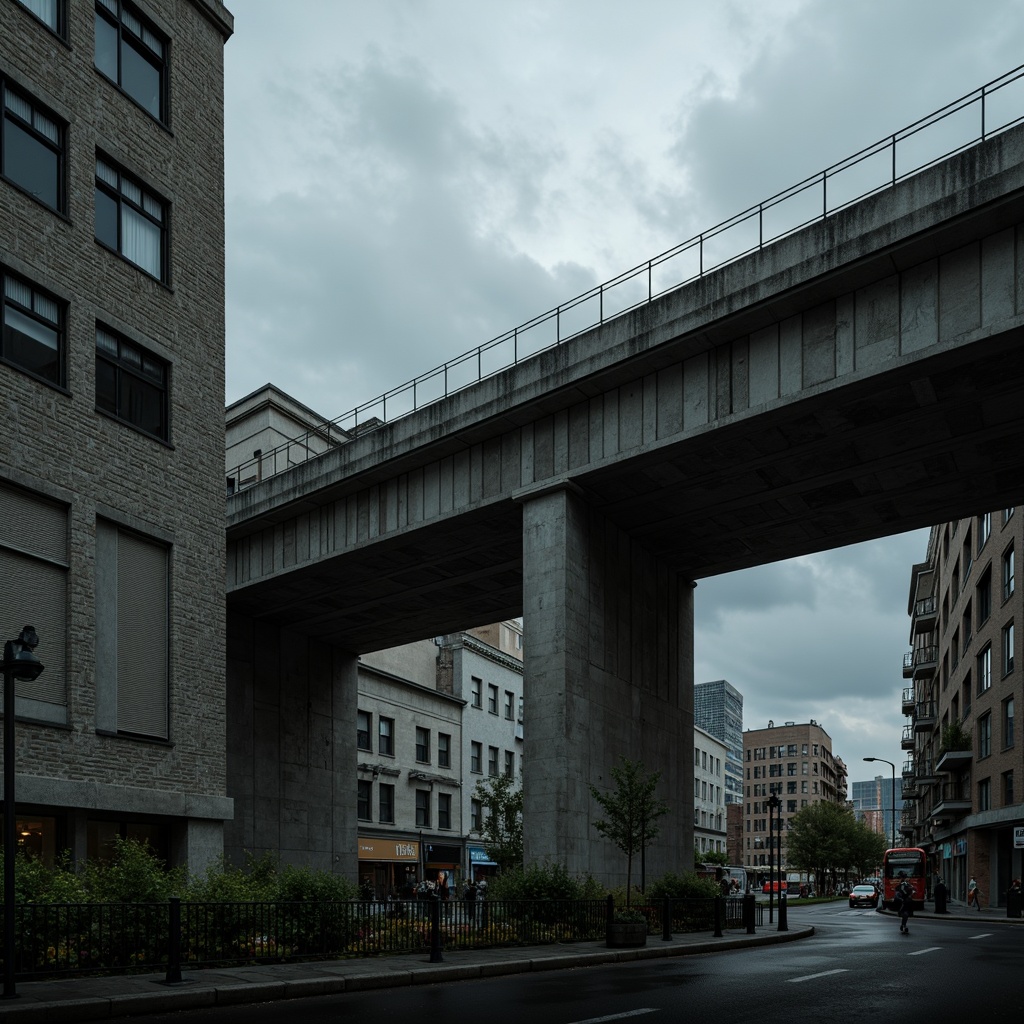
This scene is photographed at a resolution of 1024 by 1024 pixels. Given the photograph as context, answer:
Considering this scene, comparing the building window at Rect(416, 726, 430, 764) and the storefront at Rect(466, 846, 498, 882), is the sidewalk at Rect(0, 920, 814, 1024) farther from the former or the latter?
the storefront at Rect(466, 846, 498, 882)

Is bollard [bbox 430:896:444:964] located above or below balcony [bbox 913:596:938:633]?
below

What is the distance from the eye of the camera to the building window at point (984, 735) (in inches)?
2370

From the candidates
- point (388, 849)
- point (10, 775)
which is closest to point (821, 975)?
point (10, 775)

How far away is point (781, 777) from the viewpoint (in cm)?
18488

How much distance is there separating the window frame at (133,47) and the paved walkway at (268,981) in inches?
747

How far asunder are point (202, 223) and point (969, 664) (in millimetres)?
52981

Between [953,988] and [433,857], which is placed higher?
[953,988]

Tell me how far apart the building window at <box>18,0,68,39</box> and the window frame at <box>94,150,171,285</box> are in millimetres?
2477

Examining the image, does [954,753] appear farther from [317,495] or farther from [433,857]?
[317,495]

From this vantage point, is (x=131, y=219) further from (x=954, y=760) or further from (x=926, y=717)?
(x=926, y=717)

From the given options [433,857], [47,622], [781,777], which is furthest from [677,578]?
[781,777]

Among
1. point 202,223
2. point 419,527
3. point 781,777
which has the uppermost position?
point 202,223

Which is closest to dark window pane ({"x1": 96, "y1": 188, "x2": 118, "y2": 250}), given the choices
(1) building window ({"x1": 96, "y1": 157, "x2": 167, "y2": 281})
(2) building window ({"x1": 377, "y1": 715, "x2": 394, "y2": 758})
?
(1) building window ({"x1": 96, "y1": 157, "x2": 167, "y2": 281})

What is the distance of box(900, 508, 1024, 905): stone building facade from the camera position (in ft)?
178
